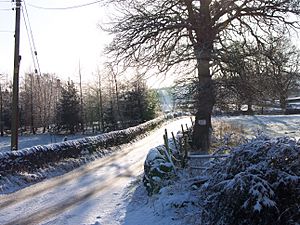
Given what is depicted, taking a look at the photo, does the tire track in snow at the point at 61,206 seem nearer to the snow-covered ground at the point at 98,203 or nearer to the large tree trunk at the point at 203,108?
the snow-covered ground at the point at 98,203

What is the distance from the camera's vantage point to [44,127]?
2692 inches

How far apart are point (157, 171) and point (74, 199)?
2888mm

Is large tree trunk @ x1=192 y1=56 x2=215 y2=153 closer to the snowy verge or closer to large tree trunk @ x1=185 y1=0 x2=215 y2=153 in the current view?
large tree trunk @ x1=185 y1=0 x2=215 y2=153

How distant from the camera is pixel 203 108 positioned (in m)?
19.5

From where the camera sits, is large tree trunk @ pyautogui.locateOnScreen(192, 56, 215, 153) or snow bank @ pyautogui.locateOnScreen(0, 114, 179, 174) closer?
snow bank @ pyautogui.locateOnScreen(0, 114, 179, 174)

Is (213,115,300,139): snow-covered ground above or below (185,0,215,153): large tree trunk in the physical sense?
below

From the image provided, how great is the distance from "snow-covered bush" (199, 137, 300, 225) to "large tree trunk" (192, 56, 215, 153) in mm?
12323

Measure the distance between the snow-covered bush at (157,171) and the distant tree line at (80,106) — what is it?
33.6 m

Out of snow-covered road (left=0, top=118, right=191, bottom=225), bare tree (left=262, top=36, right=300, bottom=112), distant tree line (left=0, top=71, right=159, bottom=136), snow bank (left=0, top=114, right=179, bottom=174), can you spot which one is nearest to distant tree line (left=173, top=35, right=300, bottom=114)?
bare tree (left=262, top=36, right=300, bottom=112)

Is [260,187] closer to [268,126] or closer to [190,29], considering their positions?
[190,29]

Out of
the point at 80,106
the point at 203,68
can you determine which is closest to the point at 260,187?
the point at 203,68

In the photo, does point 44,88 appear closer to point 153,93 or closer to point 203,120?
point 153,93

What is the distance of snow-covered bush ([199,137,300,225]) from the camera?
582 cm

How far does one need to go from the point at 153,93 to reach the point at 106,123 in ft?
29.5
